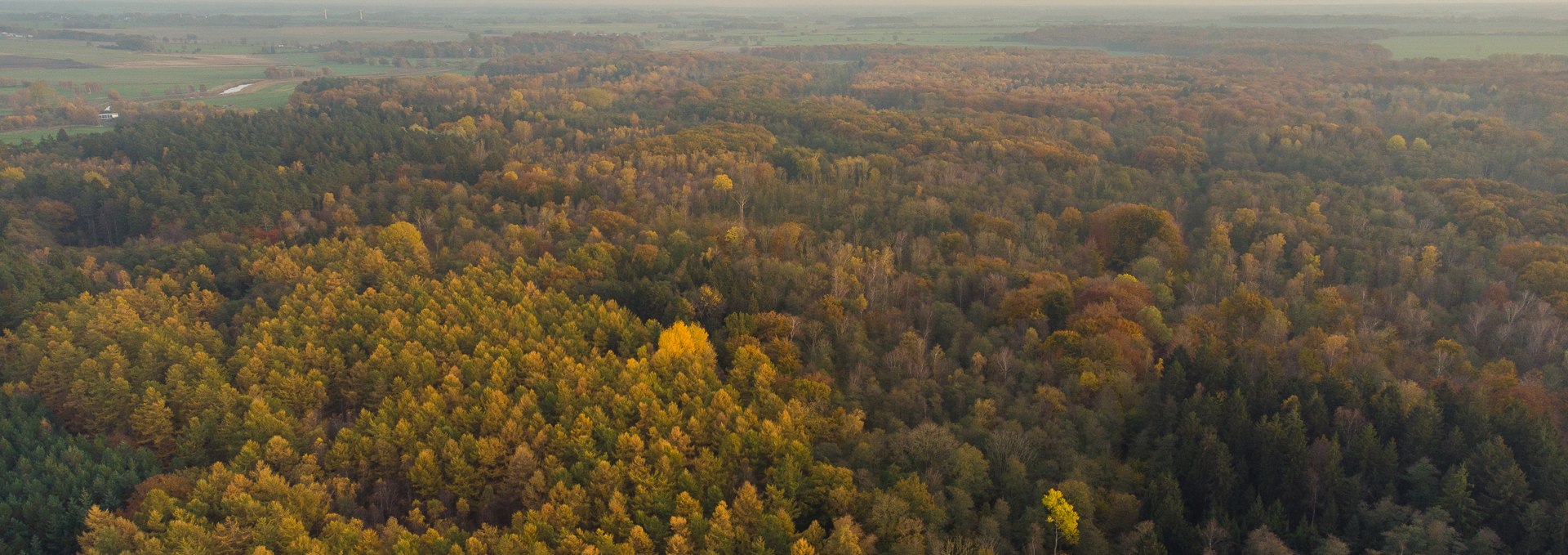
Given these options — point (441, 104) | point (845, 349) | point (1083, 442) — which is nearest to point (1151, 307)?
point (1083, 442)

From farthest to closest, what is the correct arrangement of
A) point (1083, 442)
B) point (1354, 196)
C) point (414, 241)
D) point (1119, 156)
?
point (1119, 156) < point (1354, 196) < point (414, 241) < point (1083, 442)

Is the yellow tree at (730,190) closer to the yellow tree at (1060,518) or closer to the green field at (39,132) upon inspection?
the yellow tree at (1060,518)

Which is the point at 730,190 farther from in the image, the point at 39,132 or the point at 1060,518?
the point at 39,132

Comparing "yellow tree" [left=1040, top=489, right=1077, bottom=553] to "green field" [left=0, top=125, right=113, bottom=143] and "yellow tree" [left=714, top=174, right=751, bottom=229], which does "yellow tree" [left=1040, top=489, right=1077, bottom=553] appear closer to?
"yellow tree" [left=714, top=174, right=751, bottom=229]

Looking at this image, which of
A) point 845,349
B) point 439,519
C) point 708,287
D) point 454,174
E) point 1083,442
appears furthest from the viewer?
point 454,174

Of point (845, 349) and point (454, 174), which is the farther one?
point (454, 174)

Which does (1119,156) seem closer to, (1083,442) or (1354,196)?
(1354,196)

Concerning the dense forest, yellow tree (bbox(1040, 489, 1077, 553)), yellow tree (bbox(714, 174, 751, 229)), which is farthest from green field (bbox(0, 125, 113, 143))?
yellow tree (bbox(1040, 489, 1077, 553))
